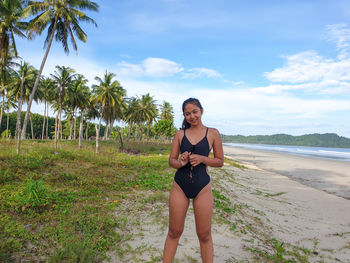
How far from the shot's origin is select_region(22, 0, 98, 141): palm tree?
15102 mm

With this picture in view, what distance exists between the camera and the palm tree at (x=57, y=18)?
1510 centimetres

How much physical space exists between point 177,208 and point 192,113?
3.62ft

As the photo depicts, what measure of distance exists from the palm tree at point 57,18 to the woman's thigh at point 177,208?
16191mm

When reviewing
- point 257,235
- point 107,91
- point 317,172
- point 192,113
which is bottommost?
point 317,172

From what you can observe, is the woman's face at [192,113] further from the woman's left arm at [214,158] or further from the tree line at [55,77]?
the tree line at [55,77]

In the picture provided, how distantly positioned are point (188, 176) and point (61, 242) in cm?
245

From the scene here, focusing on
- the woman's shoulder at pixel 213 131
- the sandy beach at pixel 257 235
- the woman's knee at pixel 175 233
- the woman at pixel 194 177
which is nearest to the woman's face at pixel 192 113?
the woman at pixel 194 177

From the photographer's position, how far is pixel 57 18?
1571cm

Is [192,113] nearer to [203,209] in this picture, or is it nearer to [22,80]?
[203,209]

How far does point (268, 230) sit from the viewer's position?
5012 mm

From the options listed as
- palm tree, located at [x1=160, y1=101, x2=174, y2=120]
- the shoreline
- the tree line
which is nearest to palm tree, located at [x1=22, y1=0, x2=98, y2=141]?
the tree line

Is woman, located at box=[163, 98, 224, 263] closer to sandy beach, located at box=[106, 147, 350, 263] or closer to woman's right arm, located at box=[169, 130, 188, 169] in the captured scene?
woman's right arm, located at box=[169, 130, 188, 169]

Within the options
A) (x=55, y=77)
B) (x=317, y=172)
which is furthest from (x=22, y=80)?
(x=317, y=172)

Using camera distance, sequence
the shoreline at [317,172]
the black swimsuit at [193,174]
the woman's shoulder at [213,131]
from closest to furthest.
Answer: the black swimsuit at [193,174] → the woman's shoulder at [213,131] → the shoreline at [317,172]
